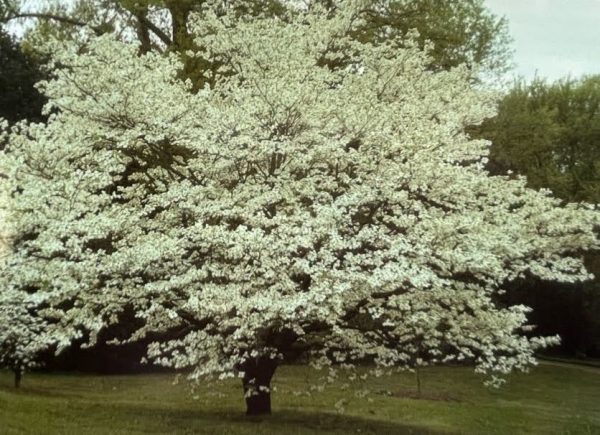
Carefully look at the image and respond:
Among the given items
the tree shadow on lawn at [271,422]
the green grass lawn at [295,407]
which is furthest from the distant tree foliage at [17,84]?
the tree shadow on lawn at [271,422]

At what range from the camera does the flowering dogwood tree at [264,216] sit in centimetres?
1246

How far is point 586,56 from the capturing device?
52.0ft

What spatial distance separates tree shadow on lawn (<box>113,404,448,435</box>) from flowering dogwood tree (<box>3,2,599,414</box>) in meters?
1.31

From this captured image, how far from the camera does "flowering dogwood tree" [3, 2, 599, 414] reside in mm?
12461

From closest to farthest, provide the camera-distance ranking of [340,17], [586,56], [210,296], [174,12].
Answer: [210,296] → [586,56] → [340,17] → [174,12]

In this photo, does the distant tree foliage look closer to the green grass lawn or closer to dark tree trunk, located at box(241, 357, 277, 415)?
the green grass lawn

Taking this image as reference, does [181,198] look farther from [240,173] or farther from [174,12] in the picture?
[174,12]

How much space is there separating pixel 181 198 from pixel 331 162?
284cm

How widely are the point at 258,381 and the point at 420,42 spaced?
13.3 meters

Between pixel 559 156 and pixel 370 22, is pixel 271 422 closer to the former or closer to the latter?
pixel 370 22

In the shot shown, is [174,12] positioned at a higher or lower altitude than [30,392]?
higher

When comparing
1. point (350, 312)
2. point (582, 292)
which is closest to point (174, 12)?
point (350, 312)

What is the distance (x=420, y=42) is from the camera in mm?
24516

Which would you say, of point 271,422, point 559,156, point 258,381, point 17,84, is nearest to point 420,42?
point 17,84
